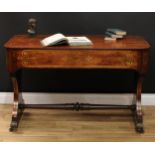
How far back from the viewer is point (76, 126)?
2.36 metres

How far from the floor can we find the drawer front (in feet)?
1.82

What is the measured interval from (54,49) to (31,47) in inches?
6.8

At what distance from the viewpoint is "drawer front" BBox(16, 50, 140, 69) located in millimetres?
2086

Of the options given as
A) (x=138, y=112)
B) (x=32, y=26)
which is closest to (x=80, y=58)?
(x=32, y=26)

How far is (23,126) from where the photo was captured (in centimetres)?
235

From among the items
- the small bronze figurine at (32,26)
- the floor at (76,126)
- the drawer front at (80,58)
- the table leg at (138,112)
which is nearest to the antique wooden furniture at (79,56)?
the drawer front at (80,58)

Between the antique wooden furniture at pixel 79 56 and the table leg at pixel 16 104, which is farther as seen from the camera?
the table leg at pixel 16 104

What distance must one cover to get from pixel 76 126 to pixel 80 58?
62 cm

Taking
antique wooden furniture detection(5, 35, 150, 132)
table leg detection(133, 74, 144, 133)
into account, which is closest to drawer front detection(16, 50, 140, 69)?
antique wooden furniture detection(5, 35, 150, 132)

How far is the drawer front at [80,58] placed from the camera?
82.1 inches

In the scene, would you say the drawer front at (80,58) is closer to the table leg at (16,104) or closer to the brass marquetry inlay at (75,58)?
the brass marquetry inlay at (75,58)

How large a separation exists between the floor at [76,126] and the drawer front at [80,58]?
0.55m
